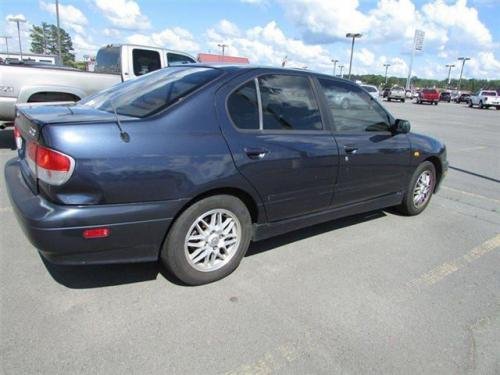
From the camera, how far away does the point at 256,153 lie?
3125mm

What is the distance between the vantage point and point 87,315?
2691mm

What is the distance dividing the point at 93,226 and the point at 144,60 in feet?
25.0

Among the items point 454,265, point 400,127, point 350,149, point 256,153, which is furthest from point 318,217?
point 400,127

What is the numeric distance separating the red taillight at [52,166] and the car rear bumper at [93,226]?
161 millimetres

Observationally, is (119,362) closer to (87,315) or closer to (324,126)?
(87,315)

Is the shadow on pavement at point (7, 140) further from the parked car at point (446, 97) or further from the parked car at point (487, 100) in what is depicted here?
the parked car at point (446, 97)

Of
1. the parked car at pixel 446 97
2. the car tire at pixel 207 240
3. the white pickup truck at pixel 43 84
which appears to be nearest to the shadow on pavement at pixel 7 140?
the white pickup truck at pixel 43 84

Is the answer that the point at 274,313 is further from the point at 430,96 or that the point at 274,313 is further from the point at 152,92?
the point at 430,96

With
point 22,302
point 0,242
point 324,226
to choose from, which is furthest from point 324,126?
point 0,242

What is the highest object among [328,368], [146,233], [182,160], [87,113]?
[87,113]

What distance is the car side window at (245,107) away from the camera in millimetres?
3092

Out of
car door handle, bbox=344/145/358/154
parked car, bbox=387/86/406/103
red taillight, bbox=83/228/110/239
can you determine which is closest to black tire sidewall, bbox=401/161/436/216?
car door handle, bbox=344/145/358/154

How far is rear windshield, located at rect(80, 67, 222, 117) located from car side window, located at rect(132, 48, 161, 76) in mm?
5934

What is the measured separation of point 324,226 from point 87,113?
272cm
